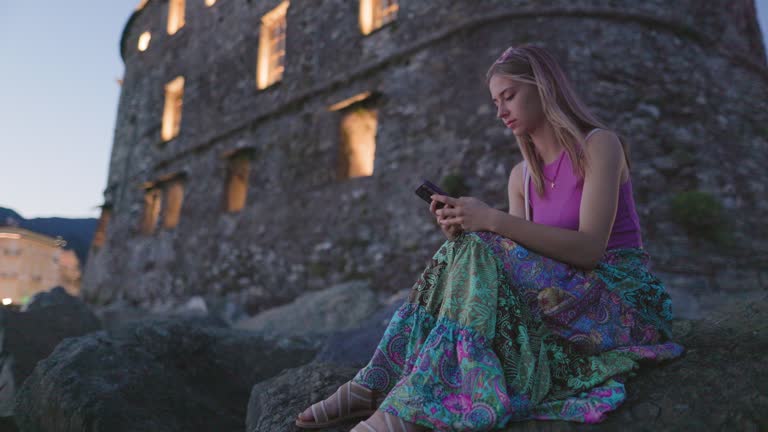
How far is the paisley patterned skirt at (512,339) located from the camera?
1.30 m

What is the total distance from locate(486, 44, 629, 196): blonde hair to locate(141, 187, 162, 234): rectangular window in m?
10.6

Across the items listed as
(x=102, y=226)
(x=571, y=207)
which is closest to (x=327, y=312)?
(x=571, y=207)

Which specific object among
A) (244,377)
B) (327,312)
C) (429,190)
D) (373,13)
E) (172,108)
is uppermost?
(172,108)

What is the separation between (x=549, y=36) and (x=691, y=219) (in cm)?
253

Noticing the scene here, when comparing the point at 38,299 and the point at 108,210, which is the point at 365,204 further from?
the point at 108,210

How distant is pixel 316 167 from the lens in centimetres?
734

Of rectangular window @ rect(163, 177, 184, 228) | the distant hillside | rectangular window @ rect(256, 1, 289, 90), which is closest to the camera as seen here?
rectangular window @ rect(256, 1, 289, 90)

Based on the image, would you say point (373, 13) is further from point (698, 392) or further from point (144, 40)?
point (144, 40)

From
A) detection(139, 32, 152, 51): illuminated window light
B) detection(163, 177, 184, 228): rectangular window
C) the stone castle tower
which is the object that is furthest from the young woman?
detection(139, 32, 152, 51): illuminated window light

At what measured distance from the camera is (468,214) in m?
1.52

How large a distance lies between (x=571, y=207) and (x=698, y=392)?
2.06 ft

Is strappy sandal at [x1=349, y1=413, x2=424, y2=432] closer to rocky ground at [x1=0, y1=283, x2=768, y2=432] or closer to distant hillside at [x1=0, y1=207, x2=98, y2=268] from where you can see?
rocky ground at [x1=0, y1=283, x2=768, y2=432]

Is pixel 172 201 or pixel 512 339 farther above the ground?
pixel 172 201

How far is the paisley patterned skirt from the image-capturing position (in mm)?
1297
